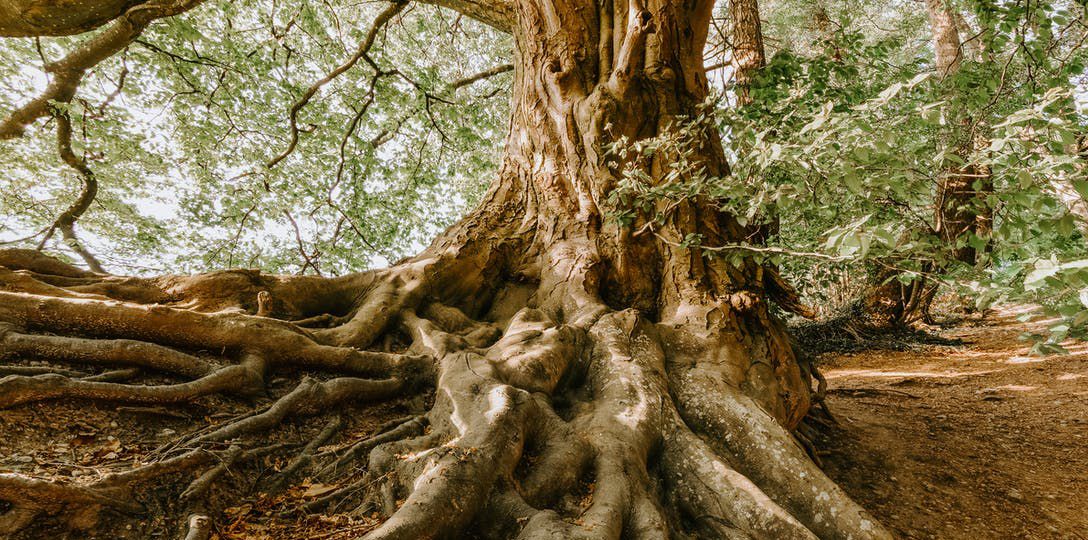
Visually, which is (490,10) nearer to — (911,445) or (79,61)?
(79,61)

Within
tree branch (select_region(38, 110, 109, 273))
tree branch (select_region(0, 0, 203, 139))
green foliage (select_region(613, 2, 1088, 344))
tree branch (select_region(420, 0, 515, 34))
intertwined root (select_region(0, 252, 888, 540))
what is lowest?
intertwined root (select_region(0, 252, 888, 540))

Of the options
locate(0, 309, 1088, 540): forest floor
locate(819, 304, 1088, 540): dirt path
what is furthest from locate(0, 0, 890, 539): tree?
locate(819, 304, 1088, 540): dirt path

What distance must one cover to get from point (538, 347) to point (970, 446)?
4.11m

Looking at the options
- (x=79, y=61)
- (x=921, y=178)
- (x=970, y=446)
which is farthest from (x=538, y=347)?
(x=79, y=61)

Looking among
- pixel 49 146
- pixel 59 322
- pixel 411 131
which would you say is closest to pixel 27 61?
pixel 49 146

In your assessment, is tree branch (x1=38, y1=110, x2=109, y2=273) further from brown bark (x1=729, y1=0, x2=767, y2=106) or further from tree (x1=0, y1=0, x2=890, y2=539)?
brown bark (x1=729, y1=0, x2=767, y2=106)

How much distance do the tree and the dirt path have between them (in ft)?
2.96

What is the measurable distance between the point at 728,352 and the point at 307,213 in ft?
24.1

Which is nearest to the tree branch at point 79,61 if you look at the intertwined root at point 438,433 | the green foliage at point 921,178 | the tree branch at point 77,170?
the tree branch at point 77,170

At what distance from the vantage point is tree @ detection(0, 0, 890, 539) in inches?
73.3

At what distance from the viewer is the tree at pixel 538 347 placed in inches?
73.3

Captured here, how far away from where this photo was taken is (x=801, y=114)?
241 cm

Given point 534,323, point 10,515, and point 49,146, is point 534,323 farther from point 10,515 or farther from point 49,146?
point 49,146

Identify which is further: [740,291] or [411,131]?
[411,131]
